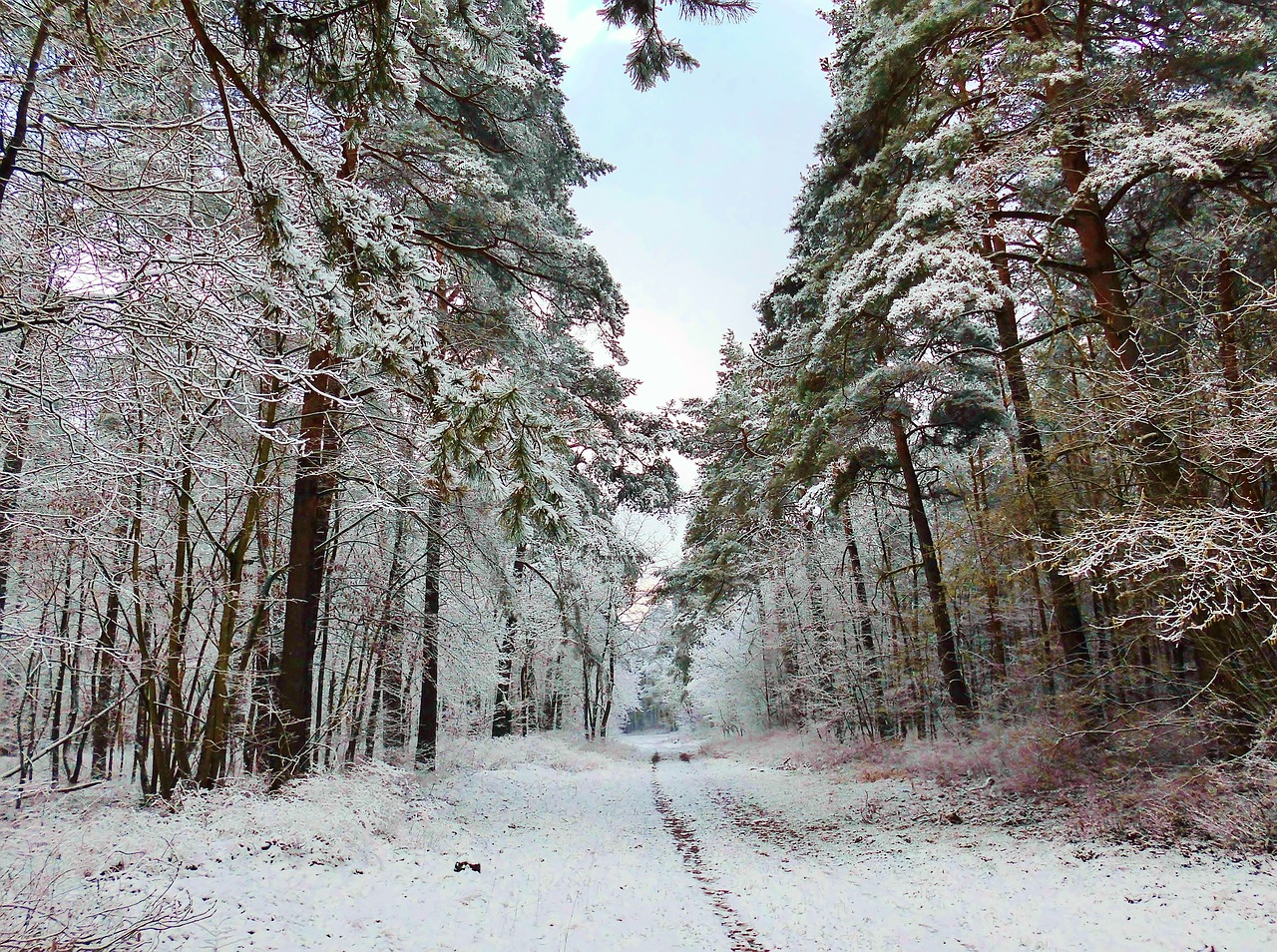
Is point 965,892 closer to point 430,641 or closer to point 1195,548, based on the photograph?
point 1195,548

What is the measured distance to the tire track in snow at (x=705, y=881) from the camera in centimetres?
489

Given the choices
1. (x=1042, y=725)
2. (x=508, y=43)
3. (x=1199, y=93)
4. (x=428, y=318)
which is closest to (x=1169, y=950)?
→ (x=1042, y=725)

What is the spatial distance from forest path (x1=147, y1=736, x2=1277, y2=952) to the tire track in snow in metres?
0.03

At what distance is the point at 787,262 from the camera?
13.2 metres

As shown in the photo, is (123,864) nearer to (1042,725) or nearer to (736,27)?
(736,27)

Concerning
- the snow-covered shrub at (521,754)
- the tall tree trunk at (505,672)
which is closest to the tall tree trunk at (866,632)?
the snow-covered shrub at (521,754)

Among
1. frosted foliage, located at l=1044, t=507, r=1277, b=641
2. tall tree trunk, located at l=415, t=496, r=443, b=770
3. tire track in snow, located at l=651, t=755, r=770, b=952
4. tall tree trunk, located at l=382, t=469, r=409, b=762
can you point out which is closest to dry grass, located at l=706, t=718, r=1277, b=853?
frosted foliage, located at l=1044, t=507, r=1277, b=641

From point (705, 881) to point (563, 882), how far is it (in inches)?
57.4

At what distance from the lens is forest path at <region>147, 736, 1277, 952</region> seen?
4.59 m

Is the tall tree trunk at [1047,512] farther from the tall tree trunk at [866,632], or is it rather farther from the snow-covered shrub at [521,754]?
the snow-covered shrub at [521,754]

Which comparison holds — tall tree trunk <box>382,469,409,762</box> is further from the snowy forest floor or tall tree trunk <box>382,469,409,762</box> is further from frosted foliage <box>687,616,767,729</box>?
frosted foliage <box>687,616,767,729</box>

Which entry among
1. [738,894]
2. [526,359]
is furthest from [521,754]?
[738,894]

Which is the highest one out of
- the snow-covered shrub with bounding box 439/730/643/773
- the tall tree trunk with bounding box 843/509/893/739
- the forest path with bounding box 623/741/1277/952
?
the tall tree trunk with bounding box 843/509/893/739

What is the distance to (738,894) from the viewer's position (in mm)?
6055
